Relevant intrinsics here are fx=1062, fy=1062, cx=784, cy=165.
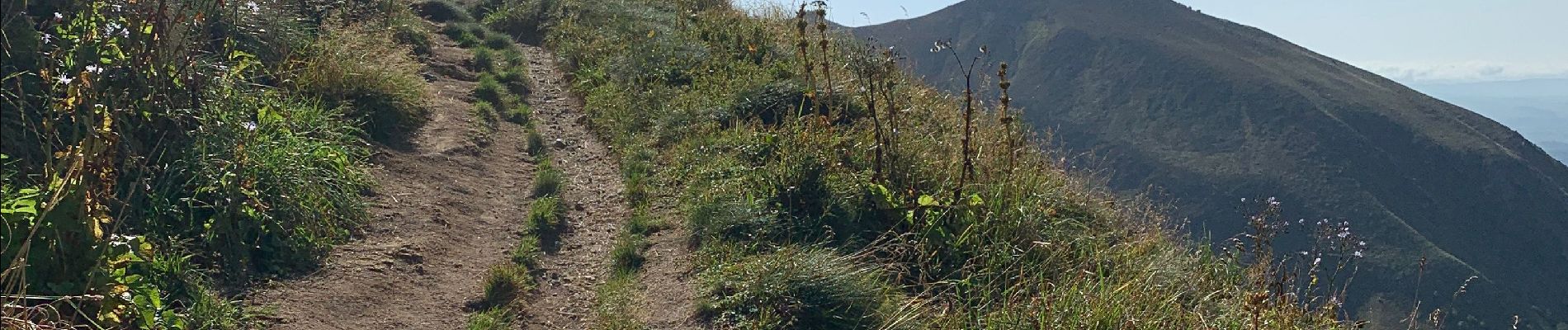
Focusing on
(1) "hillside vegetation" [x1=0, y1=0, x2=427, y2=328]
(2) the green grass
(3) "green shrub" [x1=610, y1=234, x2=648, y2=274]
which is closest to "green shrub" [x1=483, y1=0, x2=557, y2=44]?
(2) the green grass

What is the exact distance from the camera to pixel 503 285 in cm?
532

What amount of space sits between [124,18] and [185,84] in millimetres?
→ 432

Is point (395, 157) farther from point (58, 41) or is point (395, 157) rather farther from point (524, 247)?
point (58, 41)

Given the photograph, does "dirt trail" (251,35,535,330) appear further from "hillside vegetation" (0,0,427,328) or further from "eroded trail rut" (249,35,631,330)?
"hillside vegetation" (0,0,427,328)

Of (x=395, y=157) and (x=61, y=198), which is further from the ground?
(x=61, y=198)

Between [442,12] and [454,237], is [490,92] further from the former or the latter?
[442,12]

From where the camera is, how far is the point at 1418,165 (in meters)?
64.8

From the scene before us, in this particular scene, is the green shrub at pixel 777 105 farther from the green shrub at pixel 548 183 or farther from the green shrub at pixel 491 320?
the green shrub at pixel 491 320

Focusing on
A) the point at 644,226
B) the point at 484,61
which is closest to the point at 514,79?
the point at 484,61

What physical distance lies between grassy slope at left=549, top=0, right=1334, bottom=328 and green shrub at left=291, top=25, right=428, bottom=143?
5.18 ft

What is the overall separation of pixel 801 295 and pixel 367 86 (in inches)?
177

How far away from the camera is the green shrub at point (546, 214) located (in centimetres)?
641

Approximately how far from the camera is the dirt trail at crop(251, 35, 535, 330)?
15.7ft

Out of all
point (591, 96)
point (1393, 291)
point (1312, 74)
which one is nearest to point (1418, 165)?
point (1312, 74)
